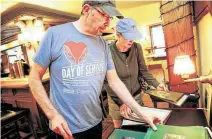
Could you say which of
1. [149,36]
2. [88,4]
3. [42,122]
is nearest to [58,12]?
[42,122]

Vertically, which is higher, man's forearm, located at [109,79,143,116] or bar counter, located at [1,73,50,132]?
man's forearm, located at [109,79,143,116]

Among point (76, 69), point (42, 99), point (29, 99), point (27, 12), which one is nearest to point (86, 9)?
point (76, 69)

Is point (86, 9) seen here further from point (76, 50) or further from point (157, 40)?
point (157, 40)

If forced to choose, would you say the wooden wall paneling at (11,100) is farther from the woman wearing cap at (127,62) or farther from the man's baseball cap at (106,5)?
the man's baseball cap at (106,5)

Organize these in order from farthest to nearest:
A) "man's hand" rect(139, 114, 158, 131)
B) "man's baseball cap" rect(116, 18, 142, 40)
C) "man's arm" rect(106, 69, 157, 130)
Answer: "man's baseball cap" rect(116, 18, 142, 40)
"man's arm" rect(106, 69, 157, 130)
"man's hand" rect(139, 114, 158, 131)

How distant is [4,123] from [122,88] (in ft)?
6.92

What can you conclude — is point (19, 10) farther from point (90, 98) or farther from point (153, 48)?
point (153, 48)

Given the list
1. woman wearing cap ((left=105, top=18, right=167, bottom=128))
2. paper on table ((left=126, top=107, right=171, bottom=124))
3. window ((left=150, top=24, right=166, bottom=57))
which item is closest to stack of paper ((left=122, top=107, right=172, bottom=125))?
paper on table ((left=126, top=107, right=171, bottom=124))

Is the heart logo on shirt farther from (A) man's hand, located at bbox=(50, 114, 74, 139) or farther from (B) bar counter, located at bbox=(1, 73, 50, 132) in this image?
(B) bar counter, located at bbox=(1, 73, 50, 132)

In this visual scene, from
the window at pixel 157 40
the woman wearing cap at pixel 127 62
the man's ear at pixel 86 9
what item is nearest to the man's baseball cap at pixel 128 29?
the woman wearing cap at pixel 127 62

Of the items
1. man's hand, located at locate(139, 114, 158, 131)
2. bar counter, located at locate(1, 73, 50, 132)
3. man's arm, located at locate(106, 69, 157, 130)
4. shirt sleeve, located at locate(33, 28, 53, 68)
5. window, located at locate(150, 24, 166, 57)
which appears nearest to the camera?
man's hand, located at locate(139, 114, 158, 131)

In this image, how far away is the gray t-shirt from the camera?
1117 millimetres

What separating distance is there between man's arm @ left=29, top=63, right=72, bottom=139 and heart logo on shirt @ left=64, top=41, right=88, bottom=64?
18cm

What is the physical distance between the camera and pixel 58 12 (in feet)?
17.1
